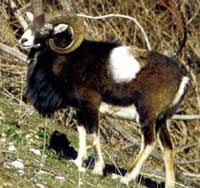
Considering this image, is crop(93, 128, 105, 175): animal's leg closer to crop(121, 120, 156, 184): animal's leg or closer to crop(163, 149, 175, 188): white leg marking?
crop(121, 120, 156, 184): animal's leg

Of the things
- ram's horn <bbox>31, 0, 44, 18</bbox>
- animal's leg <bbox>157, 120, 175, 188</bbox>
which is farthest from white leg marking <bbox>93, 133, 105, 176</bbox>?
ram's horn <bbox>31, 0, 44, 18</bbox>

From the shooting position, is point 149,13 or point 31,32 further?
point 149,13

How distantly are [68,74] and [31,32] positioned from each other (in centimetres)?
72

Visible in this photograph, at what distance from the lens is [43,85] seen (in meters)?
9.78

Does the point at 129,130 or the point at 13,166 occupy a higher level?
the point at 13,166

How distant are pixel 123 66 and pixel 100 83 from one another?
1.09 feet

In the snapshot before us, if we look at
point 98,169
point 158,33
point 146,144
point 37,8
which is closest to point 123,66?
point 146,144

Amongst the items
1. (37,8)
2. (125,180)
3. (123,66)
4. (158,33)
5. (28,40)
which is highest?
(37,8)

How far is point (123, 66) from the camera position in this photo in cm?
931

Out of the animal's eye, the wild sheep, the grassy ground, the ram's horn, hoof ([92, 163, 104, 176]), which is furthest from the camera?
the ram's horn

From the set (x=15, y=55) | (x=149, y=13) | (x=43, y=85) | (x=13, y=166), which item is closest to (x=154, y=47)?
(x=149, y=13)

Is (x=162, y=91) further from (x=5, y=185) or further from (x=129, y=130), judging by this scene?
(x=129, y=130)

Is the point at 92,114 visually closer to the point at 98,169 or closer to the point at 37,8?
the point at 98,169

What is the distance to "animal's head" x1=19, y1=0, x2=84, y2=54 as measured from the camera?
31.8 feet
